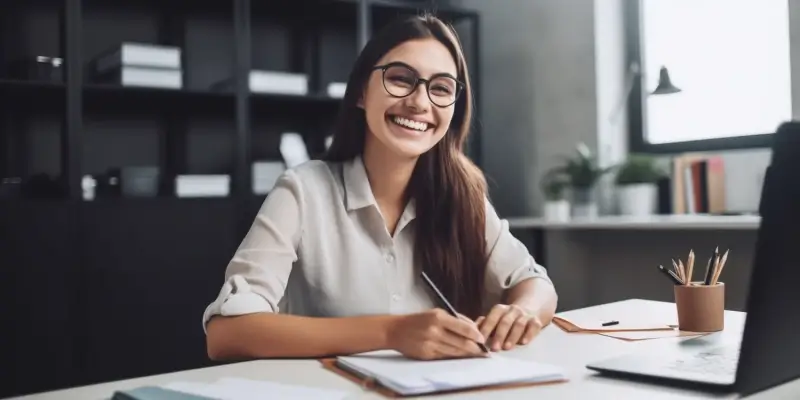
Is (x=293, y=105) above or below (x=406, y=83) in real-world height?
above

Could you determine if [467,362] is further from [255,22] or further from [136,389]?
[255,22]

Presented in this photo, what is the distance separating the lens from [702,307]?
4.18 ft

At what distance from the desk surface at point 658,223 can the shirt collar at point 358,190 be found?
1.13 metres

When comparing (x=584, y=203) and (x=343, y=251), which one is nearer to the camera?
(x=343, y=251)

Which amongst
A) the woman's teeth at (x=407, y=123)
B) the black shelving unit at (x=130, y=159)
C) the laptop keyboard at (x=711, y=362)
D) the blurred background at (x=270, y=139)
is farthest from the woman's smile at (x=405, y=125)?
the black shelving unit at (x=130, y=159)

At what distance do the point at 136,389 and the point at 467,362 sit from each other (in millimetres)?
426

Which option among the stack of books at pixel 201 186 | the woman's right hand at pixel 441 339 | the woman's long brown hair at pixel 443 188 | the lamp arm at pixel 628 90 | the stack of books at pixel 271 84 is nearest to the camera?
the woman's right hand at pixel 441 339

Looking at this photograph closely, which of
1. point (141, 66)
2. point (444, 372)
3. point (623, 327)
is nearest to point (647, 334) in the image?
point (623, 327)

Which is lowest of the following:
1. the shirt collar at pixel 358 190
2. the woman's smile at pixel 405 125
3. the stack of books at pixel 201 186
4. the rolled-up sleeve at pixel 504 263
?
the rolled-up sleeve at pixel 504 263

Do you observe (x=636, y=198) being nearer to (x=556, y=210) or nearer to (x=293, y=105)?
(x=556, y=210)

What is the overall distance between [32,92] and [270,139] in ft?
3.38

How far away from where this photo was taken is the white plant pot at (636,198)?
3.06m

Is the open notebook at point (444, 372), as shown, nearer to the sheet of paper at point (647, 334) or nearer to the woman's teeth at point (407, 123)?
the sheet of paper at point (647, 334)

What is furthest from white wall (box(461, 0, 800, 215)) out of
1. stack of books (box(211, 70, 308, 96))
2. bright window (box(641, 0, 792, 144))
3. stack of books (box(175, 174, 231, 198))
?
stack of books (box(175, 174, 231, 198))
